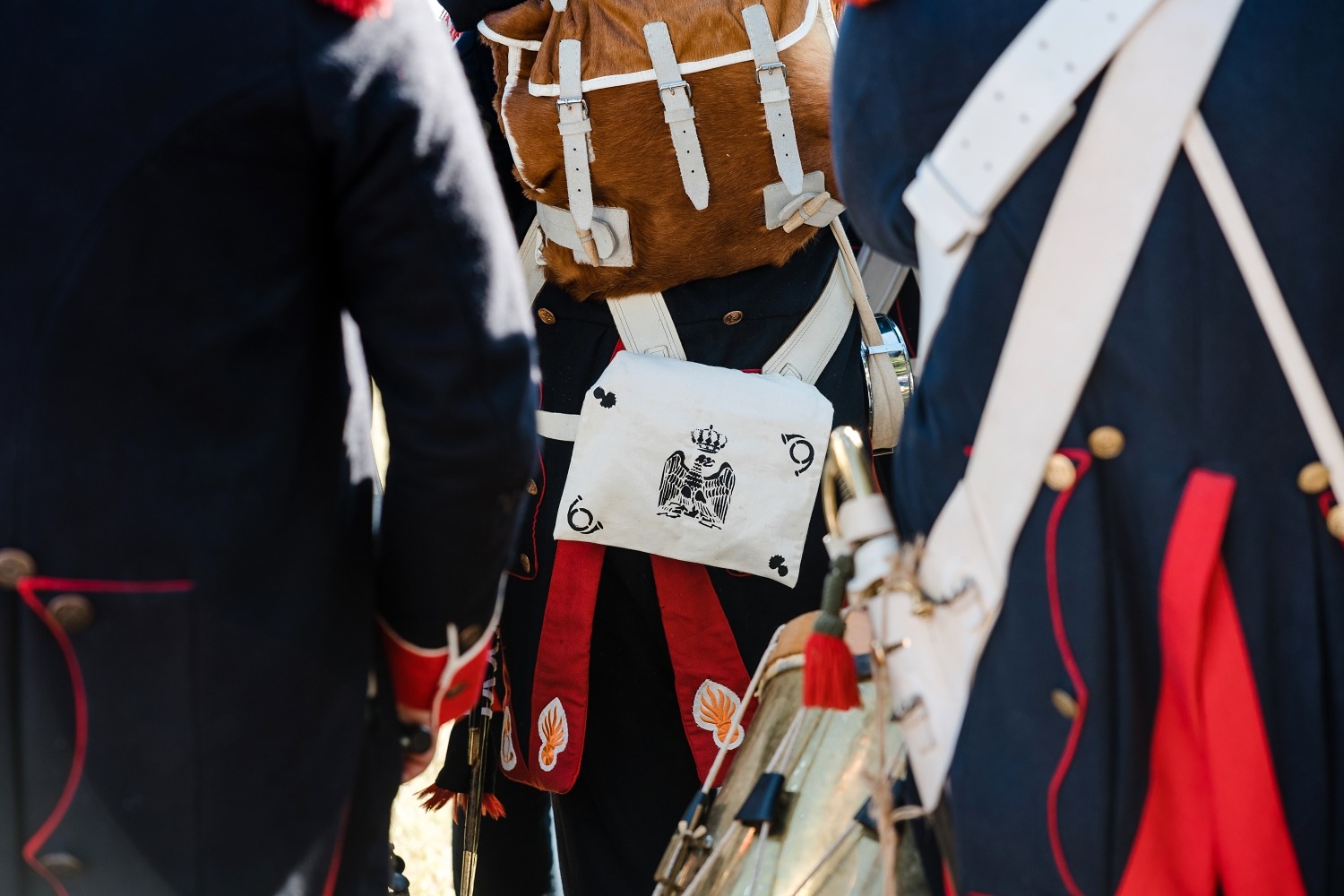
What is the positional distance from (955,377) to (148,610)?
0.79 m

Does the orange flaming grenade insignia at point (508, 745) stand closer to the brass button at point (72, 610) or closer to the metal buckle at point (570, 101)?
the metal buckle at point (570, 101)

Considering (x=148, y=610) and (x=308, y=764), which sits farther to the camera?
(x=308, y=764)

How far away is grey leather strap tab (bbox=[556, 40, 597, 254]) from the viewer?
87.4 inches

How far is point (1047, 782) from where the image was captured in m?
1.29

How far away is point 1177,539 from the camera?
1.24 metres

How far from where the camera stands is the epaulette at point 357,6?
4.11 ft

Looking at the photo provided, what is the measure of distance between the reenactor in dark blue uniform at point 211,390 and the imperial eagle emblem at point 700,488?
0.93 m

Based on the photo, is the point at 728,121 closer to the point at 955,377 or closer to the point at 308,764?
the point at 955,377

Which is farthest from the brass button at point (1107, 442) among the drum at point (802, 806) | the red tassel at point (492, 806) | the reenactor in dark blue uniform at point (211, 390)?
the red tassel at point (492, 806)

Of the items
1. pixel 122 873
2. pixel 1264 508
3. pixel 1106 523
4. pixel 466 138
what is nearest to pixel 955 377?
pixel 1106 523

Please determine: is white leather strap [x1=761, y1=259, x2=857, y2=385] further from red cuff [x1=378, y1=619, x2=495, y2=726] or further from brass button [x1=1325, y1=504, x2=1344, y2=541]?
brass button [x1=1325, y1=504, x2=1344, y2=541]

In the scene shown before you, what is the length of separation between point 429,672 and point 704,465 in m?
0.90

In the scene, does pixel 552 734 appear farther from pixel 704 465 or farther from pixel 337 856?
pixel 337 856

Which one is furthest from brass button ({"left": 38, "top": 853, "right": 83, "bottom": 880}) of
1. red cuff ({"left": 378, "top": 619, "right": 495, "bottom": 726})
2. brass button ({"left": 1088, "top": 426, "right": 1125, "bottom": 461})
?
brass button ({"left": 1088, "top": 426, "right": 1125, "bottom": 461})
